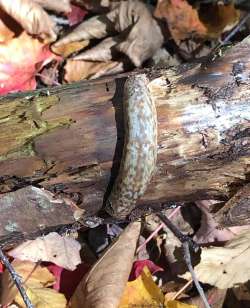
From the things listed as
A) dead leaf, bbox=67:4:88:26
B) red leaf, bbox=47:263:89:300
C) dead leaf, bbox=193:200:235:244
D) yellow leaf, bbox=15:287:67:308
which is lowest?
dead leaf, bbox=193:200:235:244

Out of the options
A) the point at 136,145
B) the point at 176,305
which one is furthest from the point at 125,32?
the point at 136,145

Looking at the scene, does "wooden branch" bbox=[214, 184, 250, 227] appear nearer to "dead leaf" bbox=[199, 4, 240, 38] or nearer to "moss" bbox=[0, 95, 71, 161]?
"moss" bbox=[0, 95, 71, 161]

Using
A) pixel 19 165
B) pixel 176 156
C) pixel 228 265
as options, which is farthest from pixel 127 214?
pixel 228 265

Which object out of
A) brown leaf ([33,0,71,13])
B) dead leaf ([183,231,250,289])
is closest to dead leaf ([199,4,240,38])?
brown leaf ([33,0,71,13])

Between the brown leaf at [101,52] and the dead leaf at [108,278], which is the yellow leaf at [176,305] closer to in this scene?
the dead leaf at [108,278]

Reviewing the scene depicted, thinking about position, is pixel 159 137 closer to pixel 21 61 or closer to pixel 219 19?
pixel 21 61

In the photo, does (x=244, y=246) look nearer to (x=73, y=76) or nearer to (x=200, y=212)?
(x=200, y=212)
